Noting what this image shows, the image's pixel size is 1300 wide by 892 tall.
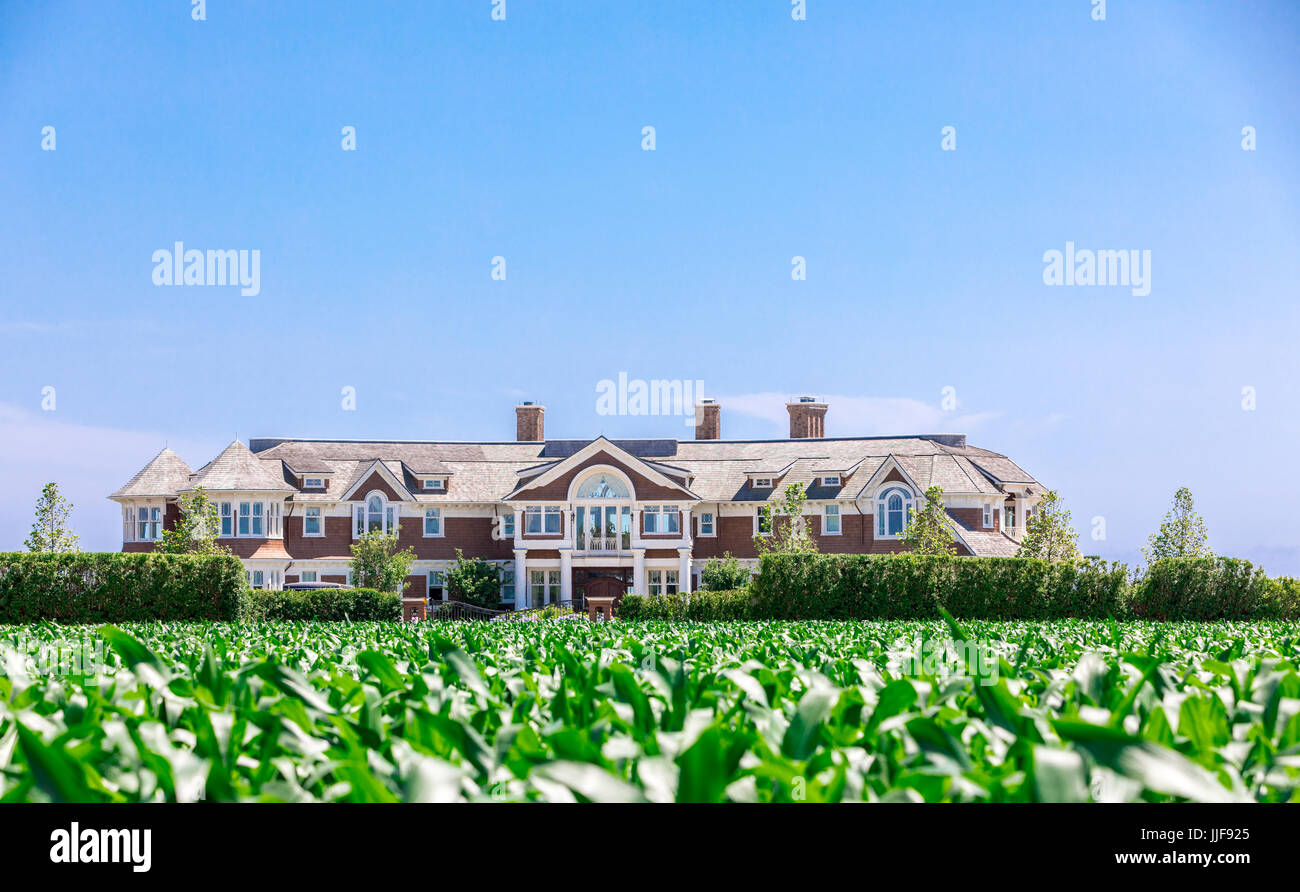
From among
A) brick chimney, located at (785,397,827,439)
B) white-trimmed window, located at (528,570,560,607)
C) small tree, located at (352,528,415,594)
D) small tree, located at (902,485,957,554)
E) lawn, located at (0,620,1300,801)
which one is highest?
brick chimney, located at (785,397,827,439)

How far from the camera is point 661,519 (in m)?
47.2

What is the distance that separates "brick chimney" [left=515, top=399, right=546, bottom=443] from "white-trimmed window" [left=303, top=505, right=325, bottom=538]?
12797mm

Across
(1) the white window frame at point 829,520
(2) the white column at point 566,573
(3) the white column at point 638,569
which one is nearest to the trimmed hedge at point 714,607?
(3) the white column at point 638,569

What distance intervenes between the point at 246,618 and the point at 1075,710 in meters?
22.8

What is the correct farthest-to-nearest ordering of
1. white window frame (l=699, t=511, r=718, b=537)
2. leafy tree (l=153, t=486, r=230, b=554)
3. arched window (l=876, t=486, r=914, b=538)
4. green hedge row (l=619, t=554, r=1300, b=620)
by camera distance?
white window frame (l=699, t=511, r=718, b=537) → arched window (l=876, t=486, r=914, b=538) → leafy tree (l=153, t=486, r=230, b=554) → green hedge row (l=619, t=554, r=1300, b=620)

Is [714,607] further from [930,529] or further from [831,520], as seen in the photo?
[831,520]

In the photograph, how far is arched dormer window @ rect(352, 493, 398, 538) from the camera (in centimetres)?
4819

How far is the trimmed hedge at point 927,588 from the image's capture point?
936 inches

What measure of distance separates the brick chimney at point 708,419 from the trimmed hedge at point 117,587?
37.1 metres

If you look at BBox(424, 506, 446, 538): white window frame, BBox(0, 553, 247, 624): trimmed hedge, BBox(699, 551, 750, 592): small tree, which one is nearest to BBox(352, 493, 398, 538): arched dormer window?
BBox(424, 506, 446, 538): white window frame

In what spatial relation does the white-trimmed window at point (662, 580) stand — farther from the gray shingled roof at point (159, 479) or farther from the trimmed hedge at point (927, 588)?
the trimmed hedge at point (927, 588)

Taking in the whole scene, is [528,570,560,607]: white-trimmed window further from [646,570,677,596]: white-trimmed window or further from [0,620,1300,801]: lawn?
[0,620,1300,801]: lawn

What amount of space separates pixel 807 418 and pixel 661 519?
43.8 feet
